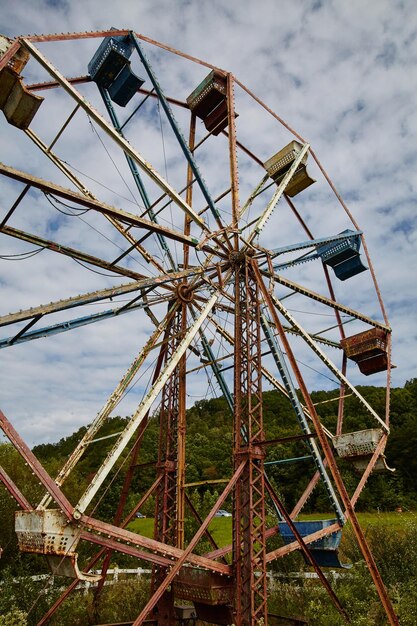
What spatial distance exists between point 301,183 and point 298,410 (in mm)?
8482

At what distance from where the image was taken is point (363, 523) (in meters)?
19.4

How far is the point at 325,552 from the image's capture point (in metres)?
12.0

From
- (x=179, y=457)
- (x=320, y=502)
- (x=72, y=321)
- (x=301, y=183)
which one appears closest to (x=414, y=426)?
(x=320, y=502)

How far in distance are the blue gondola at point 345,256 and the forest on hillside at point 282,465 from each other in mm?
11826

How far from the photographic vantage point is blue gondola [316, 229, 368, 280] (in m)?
17.4

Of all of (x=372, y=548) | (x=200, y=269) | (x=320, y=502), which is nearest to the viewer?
(x=200, y=269)

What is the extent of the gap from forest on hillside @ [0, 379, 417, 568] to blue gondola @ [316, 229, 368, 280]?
11826mm

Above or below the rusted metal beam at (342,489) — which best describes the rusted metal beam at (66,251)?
above

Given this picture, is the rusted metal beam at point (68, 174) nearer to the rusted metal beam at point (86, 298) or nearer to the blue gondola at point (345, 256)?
the rusted metal beam at point (86, 298)

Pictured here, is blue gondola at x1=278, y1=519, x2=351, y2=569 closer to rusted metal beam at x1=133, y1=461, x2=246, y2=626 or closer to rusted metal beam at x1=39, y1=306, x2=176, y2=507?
rusted metal beam at x1=133, y1=461, x2=246, y2=626

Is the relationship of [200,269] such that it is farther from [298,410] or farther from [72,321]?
[298,410]

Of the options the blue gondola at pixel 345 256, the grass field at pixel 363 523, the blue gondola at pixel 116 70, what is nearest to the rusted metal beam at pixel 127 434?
the blue gondola at pixel 116 70

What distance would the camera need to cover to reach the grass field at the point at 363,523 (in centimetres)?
1728

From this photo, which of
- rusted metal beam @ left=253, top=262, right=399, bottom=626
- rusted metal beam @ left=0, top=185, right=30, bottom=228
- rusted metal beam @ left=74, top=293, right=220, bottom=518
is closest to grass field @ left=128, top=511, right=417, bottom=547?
rusted metal beam @ left=253, top=262, right=399, bottom=626
